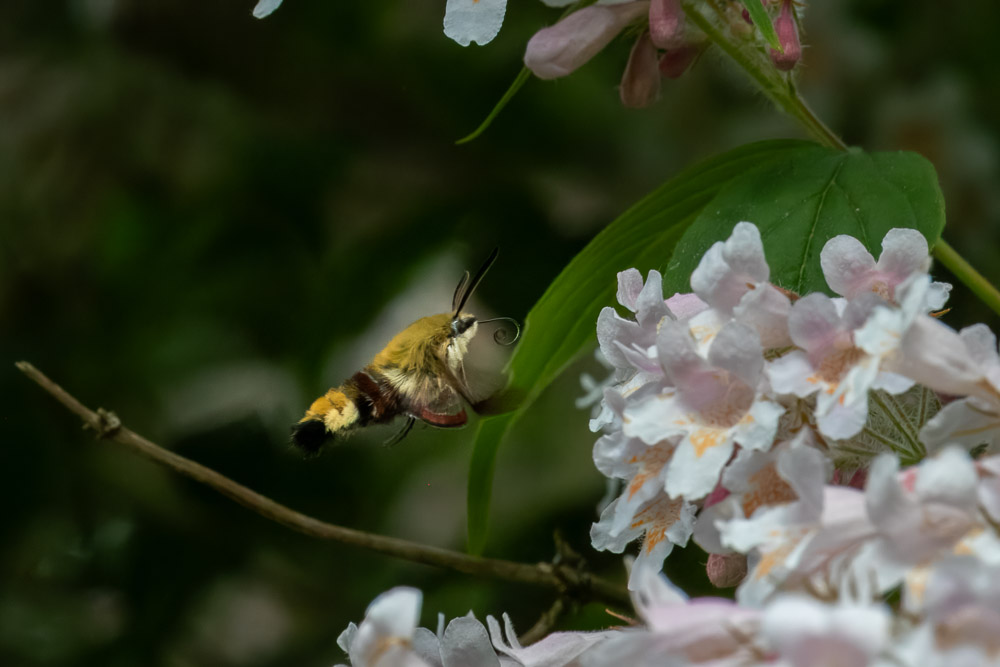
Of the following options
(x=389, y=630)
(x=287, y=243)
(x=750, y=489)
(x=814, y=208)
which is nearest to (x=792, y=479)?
(x=750, y=489)

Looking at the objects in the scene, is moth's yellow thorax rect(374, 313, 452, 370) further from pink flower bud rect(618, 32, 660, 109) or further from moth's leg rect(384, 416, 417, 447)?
pink flower bud rect(618, 32, 660, 109)

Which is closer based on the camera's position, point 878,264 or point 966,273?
point 878,264

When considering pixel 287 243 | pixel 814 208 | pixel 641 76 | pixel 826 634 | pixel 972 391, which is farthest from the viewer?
pixel 287 243

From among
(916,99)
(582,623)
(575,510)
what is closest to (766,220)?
(582,623)

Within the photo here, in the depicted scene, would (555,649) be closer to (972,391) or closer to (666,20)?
(972,391)

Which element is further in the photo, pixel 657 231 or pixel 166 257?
pixel 166 257

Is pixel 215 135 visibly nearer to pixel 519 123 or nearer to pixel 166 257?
pixel 166 257

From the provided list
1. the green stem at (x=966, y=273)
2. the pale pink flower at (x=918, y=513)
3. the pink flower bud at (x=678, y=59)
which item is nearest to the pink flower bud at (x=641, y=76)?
the pink flower bud at (x=678, y=59)
